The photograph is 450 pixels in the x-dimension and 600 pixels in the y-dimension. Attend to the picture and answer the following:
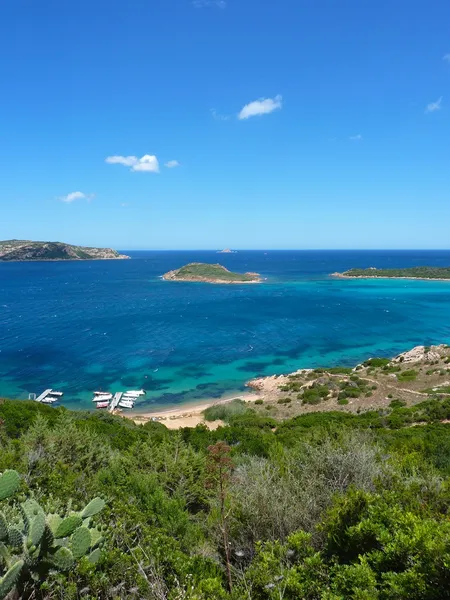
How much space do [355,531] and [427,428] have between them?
17.7 m

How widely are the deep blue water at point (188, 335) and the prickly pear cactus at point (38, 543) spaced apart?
3111 centimetres

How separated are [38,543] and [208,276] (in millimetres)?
133832

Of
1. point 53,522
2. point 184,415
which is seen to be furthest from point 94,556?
point 184,415

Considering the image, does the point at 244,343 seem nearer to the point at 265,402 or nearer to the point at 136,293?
the point at 265,402

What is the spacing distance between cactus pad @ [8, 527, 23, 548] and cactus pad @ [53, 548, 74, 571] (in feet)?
1.67

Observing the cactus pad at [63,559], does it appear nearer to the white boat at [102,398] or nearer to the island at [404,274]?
the white boat at [102,398]

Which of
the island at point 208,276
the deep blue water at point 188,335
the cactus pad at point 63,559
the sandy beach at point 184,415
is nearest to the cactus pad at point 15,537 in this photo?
the cactus pad at point 63,559

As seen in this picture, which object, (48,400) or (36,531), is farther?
(48,400)

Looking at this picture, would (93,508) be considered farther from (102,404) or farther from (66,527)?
(102,404)

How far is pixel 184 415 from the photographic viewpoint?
32.0m

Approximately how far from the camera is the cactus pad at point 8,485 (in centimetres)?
539

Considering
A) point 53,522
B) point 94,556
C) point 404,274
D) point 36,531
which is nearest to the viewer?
point 36,531

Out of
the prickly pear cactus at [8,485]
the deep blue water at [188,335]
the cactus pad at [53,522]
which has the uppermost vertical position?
the prickly pear cactus at [8,485]

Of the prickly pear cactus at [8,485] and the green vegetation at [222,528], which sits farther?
the prickly pear cactus at [8,485]
